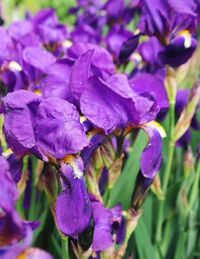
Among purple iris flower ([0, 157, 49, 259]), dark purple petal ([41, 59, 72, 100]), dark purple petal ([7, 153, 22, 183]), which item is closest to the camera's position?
purple iris flower ([0, 157, 49, 259])

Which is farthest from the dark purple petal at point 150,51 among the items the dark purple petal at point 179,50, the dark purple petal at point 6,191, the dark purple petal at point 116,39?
the dark purple petal at point 6,191

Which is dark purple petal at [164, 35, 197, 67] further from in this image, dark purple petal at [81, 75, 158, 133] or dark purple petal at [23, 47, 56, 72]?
dark purple petal at [81, 75, 158, 133]

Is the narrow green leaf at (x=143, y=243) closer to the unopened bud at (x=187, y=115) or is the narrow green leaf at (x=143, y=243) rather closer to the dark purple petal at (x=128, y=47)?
the unopened bud at (x=187, y=115)

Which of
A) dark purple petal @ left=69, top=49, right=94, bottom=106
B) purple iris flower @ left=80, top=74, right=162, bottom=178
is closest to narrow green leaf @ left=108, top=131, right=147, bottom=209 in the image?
purple iris flower @ left=80, top=74, right=162, bottom=178

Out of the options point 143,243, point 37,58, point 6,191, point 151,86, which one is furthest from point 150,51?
point 6,191

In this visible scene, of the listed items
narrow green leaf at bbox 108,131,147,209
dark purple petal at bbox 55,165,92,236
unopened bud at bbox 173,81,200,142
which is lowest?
narrow green leaf at bbox 108,131,147,209

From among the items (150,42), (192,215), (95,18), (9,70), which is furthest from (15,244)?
(95,18)

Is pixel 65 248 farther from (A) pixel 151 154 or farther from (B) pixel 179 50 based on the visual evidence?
(B) pixel 179 50

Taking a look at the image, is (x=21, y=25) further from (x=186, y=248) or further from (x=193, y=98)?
(x=186, y=248)
